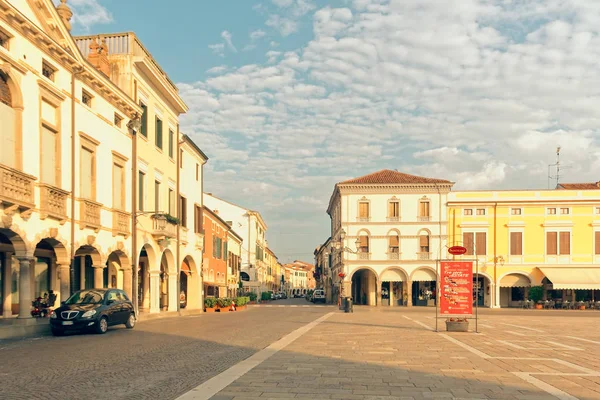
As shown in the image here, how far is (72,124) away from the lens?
22.3 meters

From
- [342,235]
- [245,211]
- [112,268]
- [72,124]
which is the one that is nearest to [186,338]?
[72,124]

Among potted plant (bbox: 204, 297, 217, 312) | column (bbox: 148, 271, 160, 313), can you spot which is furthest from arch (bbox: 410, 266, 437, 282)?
column (bbox: 148, 271, 160, 313)

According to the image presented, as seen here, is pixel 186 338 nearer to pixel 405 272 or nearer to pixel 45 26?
pixel 45 26

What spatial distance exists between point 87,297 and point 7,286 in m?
4.96

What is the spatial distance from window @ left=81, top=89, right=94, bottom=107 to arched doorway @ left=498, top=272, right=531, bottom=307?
132ft

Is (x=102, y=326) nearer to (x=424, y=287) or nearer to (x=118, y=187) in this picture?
(x=118, y=187)

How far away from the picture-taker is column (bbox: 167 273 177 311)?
34.7m

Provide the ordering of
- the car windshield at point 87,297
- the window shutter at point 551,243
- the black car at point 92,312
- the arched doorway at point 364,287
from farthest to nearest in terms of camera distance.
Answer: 1. the arched doorway at point 364,287
2. the window shutter at point 551,243
3. the car windshield at point 87,297
4. the black car at point 92,312

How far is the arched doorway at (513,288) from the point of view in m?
53.4

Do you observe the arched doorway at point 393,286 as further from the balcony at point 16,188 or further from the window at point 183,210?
the balcony at point 16,188

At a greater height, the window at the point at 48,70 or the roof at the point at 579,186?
the window at the point at 48,70

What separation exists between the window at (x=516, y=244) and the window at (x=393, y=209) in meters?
10.2

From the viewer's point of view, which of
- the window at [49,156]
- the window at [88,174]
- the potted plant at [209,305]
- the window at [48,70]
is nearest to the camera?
the window at [49,156]

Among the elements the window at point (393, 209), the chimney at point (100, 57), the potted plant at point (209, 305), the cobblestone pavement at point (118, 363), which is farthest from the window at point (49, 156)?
the window at point (393, 209)
